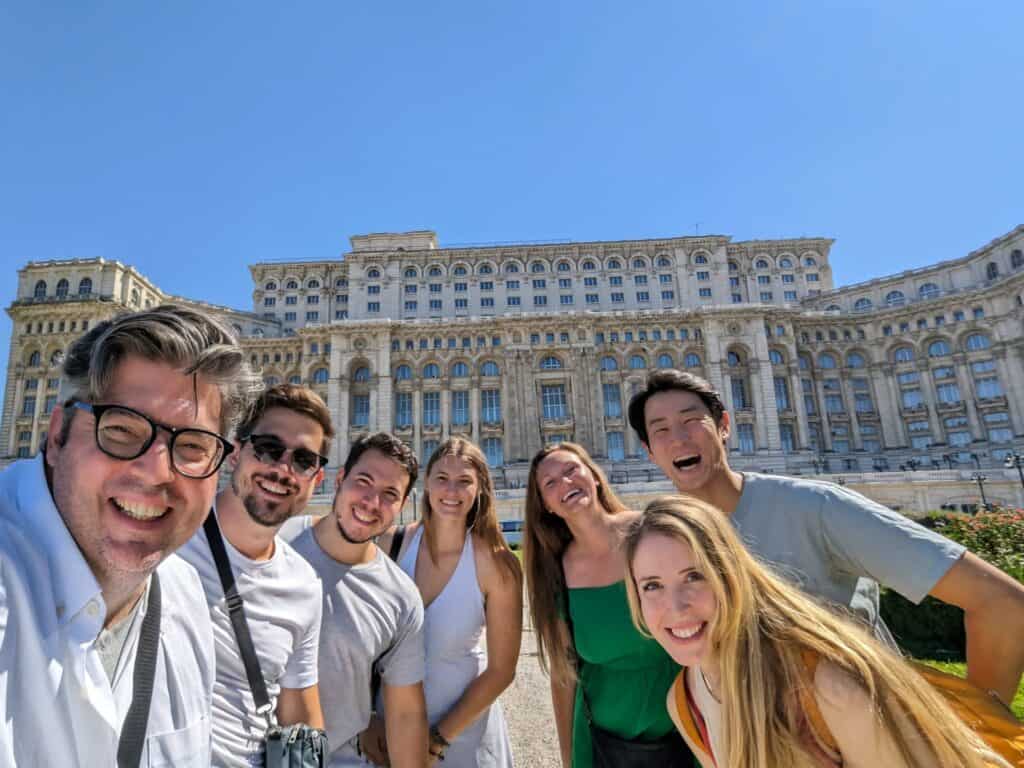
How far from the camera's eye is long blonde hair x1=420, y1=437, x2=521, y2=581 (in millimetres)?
4531

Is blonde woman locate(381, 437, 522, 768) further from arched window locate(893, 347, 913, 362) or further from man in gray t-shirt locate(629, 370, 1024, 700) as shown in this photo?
arched window locate(893, 347, 913, 362)

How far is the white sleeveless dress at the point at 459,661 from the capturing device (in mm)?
4152

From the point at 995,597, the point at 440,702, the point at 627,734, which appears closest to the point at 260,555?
the point at 440,702

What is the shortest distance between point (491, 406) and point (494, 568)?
5220 cm

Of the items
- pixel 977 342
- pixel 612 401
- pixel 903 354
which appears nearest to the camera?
pixel 977 342

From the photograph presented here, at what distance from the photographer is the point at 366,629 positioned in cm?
357

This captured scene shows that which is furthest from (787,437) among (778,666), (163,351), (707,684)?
(163,351)

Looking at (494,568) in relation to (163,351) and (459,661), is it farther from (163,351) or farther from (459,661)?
(163,351)

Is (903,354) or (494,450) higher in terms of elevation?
(903,354)

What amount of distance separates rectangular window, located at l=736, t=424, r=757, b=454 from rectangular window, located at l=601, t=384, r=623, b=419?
11926 millimetres

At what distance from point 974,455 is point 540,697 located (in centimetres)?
6101

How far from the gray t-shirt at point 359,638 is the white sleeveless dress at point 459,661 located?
1.53 feet

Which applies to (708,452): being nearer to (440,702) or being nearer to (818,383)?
(440,702)

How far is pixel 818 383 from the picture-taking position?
58.8 metres
